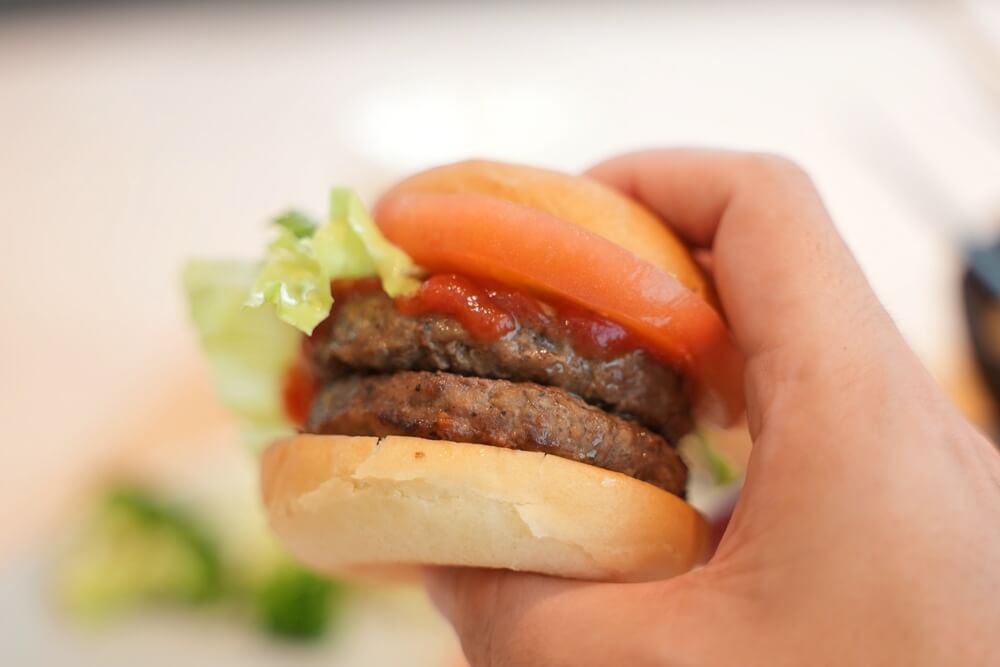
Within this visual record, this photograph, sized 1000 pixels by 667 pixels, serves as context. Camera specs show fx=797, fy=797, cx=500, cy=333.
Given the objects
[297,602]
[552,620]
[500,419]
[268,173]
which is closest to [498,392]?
[500,419]

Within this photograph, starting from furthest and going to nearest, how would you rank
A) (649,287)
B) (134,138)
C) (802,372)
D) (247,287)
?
(134,138) → (247,287) → (649,287) → (802,372)

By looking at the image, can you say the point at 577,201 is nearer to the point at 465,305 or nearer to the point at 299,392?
the point at 465,305

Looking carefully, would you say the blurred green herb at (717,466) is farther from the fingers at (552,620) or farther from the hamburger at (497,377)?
the fingers at (552,620)

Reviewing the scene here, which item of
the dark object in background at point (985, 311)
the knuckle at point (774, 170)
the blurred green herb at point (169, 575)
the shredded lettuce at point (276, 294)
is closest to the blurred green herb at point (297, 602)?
the blurred green herb at point (169, 575)

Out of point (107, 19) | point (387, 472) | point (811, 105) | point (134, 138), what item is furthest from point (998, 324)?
point (107, 19)

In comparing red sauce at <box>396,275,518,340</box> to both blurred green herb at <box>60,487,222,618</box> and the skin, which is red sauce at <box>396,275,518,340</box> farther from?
blurred green herb at <box>60,487,222,618</box>

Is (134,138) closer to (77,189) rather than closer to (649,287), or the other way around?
(77,189)
